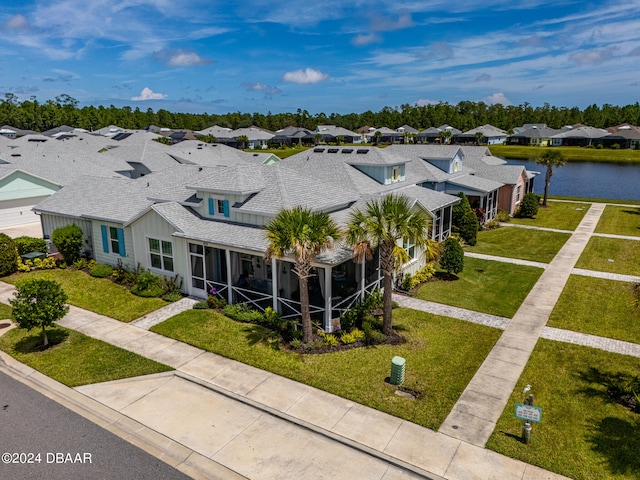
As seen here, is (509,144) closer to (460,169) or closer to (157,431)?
(460,169)

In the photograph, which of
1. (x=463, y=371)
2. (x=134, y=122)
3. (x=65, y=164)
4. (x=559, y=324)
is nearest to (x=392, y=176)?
(x=559, y=324)

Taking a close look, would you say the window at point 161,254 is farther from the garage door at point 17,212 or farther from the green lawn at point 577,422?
the garage door at point 17,212

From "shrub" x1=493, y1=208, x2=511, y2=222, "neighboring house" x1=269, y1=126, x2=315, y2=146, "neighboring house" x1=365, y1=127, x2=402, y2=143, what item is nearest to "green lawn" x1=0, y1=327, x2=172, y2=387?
"shrub" x1=493, y1=208, x2=511, y2=222

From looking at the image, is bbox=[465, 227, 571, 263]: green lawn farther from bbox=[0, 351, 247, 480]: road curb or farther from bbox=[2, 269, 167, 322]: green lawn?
bbox=[0, 351, 247, 480]: road curb

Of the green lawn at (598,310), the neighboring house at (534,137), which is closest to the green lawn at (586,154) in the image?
the neighboring house at (534,137)

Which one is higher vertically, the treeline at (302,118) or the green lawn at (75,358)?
the treeline at (302,118)

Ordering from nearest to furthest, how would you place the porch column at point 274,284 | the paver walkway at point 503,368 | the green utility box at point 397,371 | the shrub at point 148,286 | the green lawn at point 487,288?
the paver walkway at point 503,368 → the green utility box at point 397,371 → the porch column at point 274,284 → the green lawn at point 487,288 → the shrub at point 148,286
